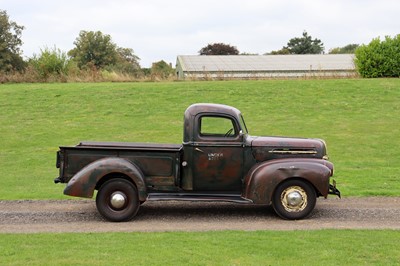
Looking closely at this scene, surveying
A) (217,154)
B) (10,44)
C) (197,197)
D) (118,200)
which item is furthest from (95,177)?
(10,44)

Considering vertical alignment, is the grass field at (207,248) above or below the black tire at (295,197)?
below

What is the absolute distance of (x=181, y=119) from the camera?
21.1 m

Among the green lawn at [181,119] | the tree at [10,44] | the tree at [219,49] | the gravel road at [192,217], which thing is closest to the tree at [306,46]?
the tree at [219,49]

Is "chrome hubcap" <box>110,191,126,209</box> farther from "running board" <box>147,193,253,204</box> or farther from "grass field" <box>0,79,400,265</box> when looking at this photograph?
"grass field" <box>0,79,400,265</box>

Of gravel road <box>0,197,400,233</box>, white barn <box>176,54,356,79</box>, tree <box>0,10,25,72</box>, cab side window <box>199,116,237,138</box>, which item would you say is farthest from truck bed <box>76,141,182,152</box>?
tree <box>0,10,25,72</box>

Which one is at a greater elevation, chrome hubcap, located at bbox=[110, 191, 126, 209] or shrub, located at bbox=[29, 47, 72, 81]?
shrub, located at bbox=[29, 47, 72, 81]

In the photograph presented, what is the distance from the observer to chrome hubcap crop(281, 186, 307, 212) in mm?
8547

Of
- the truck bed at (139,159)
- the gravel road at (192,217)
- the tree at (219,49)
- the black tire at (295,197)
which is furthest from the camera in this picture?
the tree at (219,49)

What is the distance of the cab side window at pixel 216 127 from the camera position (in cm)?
880

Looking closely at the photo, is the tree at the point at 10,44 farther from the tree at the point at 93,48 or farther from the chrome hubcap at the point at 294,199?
the chrome hubcap at the point at 294,199

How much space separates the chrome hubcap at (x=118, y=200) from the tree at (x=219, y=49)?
60.5m

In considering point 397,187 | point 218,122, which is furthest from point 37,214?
point 397,187

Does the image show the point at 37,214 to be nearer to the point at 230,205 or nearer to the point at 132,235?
the point at 132,235

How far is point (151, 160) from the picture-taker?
8695 millimetres
